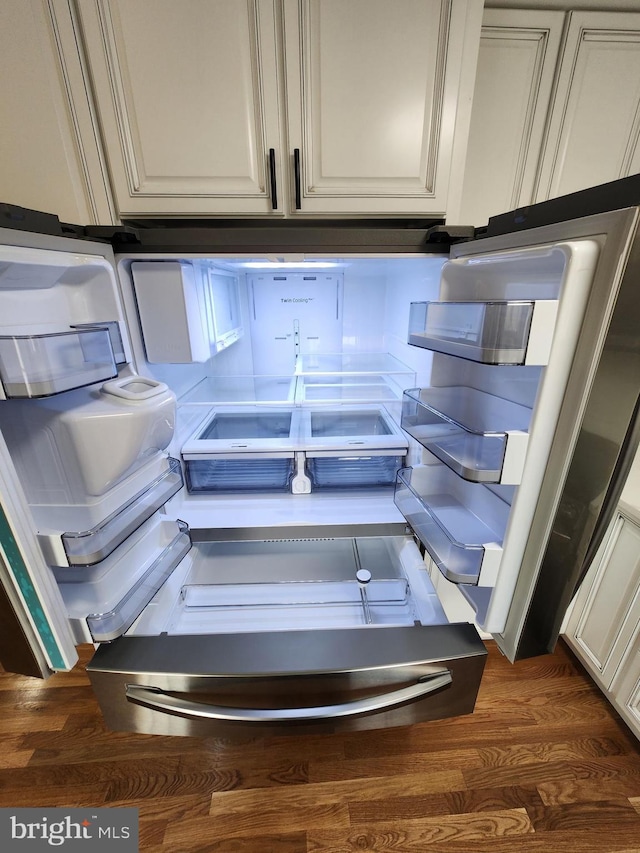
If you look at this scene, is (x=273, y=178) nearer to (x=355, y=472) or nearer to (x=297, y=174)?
(x=297, y=174)

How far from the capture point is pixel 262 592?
1.06 metres

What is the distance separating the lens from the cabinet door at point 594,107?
1.00 meters

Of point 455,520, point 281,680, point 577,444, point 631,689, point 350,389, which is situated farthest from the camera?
point 350,389

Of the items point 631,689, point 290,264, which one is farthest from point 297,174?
point 631,689

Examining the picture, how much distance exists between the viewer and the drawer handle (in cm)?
68

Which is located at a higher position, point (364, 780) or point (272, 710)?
point (272, 710)

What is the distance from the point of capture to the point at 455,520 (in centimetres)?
91

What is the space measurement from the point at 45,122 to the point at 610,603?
6.99 ft

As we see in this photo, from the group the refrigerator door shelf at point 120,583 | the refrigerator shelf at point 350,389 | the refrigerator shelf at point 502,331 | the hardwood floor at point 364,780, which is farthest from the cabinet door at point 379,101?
the hardwood floor at point 364,780

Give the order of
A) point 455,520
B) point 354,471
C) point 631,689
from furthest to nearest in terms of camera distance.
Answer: point 354,471
point 631,689
point 455,520

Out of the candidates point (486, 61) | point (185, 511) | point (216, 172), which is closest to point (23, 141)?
point (216, 172)

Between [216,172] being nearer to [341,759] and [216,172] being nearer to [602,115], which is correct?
[602,115]

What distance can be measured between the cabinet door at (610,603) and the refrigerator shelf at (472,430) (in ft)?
2.11

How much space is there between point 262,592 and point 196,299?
3.18ft
